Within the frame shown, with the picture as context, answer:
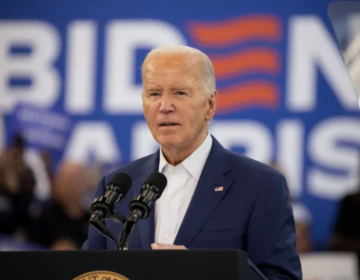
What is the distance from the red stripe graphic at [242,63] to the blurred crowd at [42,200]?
1472 millimetres

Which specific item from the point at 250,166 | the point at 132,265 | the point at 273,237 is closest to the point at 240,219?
the point at 273,237

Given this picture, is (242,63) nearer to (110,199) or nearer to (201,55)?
(201,55)

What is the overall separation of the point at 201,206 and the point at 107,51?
3880mm

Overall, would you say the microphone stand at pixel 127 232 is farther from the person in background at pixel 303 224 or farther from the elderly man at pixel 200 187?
the person in background at pixel 303 224

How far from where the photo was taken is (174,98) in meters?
2.68

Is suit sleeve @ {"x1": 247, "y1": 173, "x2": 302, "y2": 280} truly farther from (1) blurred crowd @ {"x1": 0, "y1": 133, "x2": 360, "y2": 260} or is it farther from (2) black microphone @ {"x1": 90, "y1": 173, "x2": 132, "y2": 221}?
(1) blurred crowd @ {"x1": 0, "y1": 133, "x2": 360, "y2": 260}

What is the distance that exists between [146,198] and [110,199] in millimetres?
118

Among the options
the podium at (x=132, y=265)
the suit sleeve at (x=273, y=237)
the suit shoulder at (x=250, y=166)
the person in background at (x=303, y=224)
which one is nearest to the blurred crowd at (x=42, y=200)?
the person in background at (x=303, y=224)

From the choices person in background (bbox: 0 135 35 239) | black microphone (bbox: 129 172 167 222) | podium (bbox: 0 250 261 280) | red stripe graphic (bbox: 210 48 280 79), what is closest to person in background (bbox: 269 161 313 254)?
red stripe graphic (bbox: 210 48 280 79)

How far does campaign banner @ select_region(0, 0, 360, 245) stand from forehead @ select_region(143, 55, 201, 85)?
127 inches

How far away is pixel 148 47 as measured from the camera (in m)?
6.27

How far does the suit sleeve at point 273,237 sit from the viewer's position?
8.10ft

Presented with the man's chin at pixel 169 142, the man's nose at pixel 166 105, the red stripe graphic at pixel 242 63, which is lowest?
the man's chin at pixel 169 142

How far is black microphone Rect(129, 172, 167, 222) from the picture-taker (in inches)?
87.4
